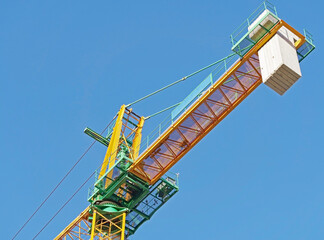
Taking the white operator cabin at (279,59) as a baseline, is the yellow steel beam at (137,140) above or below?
above

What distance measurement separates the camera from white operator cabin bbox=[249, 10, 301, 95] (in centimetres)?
3247

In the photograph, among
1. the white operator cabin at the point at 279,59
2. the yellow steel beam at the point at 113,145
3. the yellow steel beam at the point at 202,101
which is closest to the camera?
the white operator cabin at the point at 279,59

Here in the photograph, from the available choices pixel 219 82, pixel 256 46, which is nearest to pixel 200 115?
pixel 219 82

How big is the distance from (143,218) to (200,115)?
7.15 m

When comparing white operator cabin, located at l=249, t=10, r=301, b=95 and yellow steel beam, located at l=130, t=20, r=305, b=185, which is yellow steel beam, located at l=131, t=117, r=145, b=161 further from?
white operator cabin, located at l=249, t=10, r=301, b=95

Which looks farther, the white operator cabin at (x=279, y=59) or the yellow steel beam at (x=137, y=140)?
the yellow steel beam at (x=137, y=140)

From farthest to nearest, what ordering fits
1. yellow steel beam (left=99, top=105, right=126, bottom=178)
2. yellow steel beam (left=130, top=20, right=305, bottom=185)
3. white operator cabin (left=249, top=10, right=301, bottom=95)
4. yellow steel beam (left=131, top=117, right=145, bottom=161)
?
yellow steel beam (left=131, top=117, right=145, bottom=161) → yellow steel beam (left=99, top=105, right=126, bottom=178) → yellow steel beam (left=130, top=20, right=305, bottom=185) → white operator cabin (left=249, top=10, right=301, bottom=95)

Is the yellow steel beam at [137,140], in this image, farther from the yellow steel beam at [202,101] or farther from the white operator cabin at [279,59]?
Answer: the white operator cabin at [279,59]

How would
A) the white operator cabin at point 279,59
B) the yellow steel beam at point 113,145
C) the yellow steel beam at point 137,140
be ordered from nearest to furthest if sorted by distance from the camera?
the white operator cabin at point 279,59 → the yellow steel beam at point 113,145 → the yellow steel beam at point 137,140

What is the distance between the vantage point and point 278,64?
32406mm

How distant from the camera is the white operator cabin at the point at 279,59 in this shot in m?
32.5

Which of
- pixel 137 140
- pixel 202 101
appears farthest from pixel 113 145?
pixel 202 101

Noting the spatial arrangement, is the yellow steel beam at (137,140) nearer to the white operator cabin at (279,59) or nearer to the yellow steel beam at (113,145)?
the yellow steel beam at (113,145)

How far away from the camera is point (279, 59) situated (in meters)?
32.5
